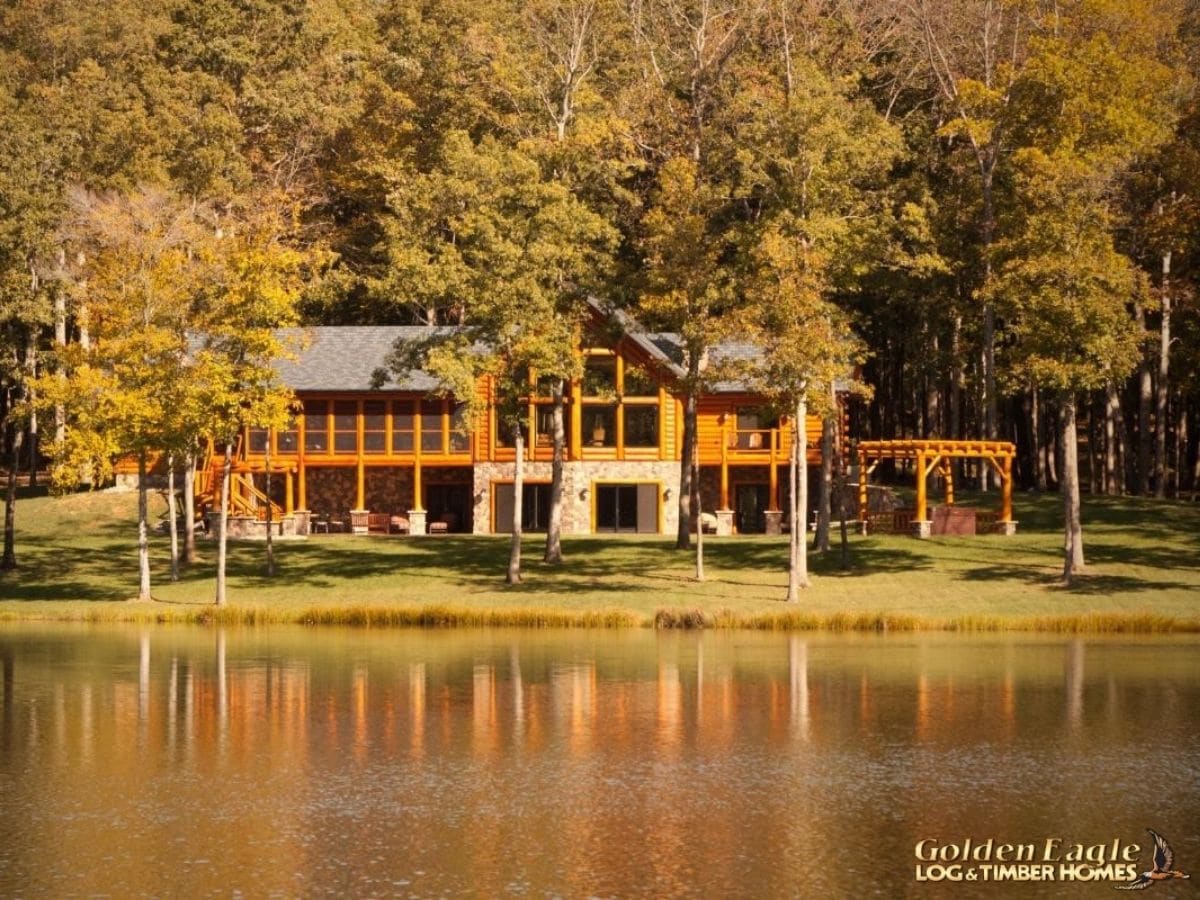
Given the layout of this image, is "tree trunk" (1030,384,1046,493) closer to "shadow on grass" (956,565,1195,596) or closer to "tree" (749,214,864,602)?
"shadow on grass" (956,565,1195,596)

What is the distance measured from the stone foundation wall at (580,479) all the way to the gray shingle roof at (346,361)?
417 centimetres

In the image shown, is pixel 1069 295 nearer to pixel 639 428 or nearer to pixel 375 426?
pixel 639 428

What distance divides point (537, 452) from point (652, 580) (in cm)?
1553

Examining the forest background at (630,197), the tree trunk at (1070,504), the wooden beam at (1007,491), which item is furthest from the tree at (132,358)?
the wooden beam at (1007,491)

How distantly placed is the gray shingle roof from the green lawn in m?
6.87

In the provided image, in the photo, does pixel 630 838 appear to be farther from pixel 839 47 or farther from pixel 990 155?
pixel 839 47

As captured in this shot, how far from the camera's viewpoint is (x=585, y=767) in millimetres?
26234

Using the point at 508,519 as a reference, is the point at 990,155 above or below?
above

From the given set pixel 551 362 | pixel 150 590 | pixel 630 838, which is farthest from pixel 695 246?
pixel 630 838

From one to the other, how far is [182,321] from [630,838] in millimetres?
33945

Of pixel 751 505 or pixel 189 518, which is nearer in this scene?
pixel 189 518

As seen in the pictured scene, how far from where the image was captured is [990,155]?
63.8m

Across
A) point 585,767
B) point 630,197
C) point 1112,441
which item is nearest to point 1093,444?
point 1112,441

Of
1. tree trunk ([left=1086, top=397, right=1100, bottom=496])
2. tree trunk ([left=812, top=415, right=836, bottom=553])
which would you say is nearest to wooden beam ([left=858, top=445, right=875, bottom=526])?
tree trunk ([left=812, top=415, right=836, bottom=553])
